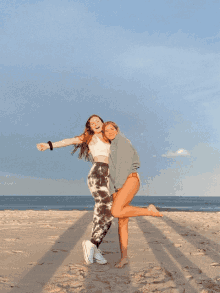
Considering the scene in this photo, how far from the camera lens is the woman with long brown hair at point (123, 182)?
3.14m

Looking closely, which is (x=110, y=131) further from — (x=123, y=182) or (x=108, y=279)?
(x=108, y=279)

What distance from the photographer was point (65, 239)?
16.5 feet

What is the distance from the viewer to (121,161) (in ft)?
10.6

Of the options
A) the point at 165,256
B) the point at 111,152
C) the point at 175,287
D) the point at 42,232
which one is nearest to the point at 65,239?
the point at 42,232

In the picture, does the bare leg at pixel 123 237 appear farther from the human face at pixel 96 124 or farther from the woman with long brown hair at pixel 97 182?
the human face at pixel 96 124

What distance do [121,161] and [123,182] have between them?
0.27 meters

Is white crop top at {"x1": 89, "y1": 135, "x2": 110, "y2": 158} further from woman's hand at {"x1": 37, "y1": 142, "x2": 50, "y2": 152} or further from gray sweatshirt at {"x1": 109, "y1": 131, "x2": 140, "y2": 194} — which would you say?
woman's hand at {"x1": 37, "y1": 142, "x2": 50, "y2": 152}

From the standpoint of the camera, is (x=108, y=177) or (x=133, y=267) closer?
(x=133, y=267)

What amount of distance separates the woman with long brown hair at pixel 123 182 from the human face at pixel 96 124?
0.28 metres

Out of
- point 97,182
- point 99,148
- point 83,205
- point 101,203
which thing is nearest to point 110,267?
point 101,203

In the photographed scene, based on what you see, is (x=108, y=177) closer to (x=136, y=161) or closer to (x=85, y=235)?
(x=136, y=161)

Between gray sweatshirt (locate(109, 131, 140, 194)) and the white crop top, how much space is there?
0.63 feet

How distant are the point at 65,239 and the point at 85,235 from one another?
0.64m

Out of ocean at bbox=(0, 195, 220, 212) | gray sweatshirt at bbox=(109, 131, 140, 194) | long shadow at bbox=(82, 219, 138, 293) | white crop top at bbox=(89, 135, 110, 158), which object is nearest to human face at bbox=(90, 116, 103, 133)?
white crop top at bbox=(89, 135, 110, 158)
